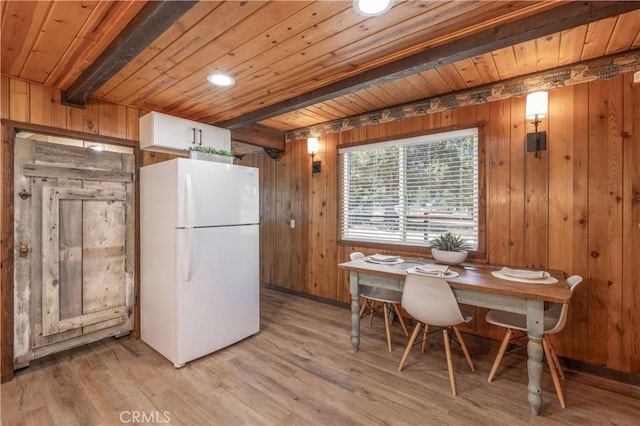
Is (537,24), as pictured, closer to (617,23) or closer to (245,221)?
(617,23)

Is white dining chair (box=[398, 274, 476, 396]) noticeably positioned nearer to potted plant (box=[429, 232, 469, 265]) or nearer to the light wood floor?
the light wood floor

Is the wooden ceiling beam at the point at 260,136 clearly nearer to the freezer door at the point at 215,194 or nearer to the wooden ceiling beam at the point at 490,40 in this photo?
the freezer door at the point at 215,194

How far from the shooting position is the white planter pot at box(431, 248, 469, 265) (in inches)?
101

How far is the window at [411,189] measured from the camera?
2838 millimetres

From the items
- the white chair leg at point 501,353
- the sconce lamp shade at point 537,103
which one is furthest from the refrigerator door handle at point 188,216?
the sconce lamp shade at point 537,103

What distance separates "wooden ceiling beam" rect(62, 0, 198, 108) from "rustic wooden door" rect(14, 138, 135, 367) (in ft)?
2.25

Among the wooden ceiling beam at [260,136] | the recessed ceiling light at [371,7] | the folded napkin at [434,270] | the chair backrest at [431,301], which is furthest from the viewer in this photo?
the wooden ceiling beam at [260,136]

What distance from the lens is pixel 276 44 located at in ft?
6.09

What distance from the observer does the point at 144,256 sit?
283 cm

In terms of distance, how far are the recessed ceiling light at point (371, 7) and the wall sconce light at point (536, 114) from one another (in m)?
1.58

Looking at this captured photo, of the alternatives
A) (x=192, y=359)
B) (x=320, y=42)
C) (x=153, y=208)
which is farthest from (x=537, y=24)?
(x=192, y=359)

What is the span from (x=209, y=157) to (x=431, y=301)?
89.5 inches

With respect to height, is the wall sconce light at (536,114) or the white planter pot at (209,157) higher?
the wall sconce light at (536,114)

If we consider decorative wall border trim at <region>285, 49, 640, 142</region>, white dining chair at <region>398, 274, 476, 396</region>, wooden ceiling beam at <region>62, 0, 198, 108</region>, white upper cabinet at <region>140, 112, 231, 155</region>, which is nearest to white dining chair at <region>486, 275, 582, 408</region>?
white dining chair at <region>398, 274, 476, 396</region>
